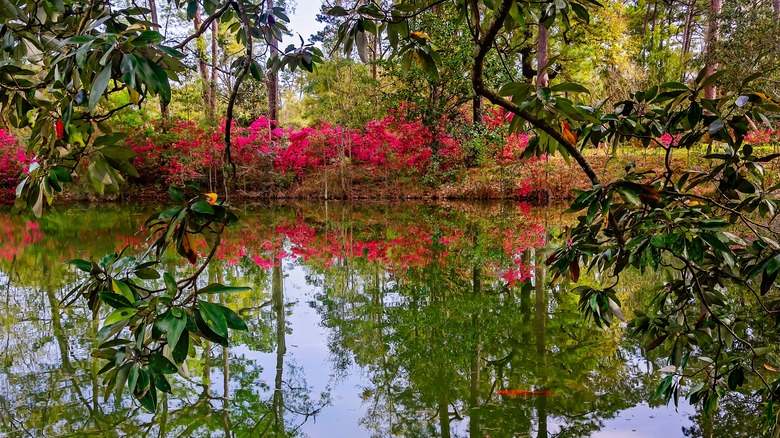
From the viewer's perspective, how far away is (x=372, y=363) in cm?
Answer: 265

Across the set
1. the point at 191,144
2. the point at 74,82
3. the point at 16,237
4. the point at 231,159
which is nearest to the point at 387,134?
the point at 191,144

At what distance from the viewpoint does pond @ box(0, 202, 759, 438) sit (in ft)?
6.46

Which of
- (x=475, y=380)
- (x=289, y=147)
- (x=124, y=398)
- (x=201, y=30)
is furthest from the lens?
(x=289, y=147)

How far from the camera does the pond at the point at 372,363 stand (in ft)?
6.46

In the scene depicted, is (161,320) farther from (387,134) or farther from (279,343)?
(387,134)

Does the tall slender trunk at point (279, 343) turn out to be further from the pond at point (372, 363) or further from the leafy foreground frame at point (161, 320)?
the leafy foreground frame at point (161, 320)

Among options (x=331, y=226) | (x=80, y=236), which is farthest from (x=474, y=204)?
(x=80, y=236)

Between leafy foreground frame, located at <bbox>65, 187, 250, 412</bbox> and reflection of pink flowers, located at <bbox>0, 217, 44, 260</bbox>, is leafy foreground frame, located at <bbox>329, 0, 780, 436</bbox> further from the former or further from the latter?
reflection of pink flowers, located at <bbox>0, 217, 44, 260</bbox>

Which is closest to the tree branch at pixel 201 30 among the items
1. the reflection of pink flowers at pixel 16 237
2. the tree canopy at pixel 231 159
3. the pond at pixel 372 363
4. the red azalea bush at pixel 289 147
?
the tree canopy at pixel 231 159

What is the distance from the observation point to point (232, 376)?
246cm

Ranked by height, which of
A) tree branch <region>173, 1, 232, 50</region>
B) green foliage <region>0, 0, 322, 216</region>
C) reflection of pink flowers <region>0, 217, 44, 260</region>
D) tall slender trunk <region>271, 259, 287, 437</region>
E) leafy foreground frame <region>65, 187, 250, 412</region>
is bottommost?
tall slender trunk <region>271, 259, 287, 437</region>

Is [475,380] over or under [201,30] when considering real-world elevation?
under

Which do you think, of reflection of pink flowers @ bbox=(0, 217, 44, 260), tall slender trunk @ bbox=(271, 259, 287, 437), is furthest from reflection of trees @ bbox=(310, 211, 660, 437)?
reflection of pink flowers @ bbox=(0, 217, 44, 260)

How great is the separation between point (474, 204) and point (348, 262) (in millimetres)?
6554
